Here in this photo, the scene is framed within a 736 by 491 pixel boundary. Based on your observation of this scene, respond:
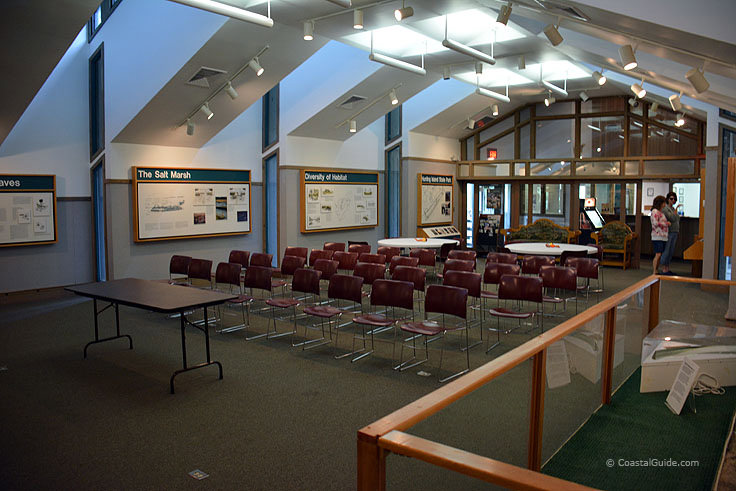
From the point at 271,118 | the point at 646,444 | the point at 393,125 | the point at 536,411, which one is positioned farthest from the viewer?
the point at 393,125

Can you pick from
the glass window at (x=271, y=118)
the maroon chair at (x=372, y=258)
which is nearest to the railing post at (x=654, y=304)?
the maroon chair at (x=372, y=258)

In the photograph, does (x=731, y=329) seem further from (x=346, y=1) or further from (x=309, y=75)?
(x=309, y=75)

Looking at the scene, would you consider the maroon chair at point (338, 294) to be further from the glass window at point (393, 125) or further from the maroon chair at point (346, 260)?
the glass window at point (393, 125)

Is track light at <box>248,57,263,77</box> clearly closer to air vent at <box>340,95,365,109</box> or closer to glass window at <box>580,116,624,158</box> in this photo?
air vent at <box>340,95,365,109</box>

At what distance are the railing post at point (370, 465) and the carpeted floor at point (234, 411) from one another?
34mm

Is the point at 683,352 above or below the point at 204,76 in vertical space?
below

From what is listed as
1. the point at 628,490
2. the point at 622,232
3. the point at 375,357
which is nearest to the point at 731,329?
the point at 628,490

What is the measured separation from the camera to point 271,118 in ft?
39.4

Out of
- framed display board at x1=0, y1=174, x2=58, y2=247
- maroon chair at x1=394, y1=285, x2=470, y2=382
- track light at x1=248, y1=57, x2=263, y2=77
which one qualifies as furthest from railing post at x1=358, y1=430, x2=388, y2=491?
framed display board at x1=0, y1=174, x2=58, y2=247

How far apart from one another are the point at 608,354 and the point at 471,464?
3326 millimetres

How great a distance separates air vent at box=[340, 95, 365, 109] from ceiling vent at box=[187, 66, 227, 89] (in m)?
3.04

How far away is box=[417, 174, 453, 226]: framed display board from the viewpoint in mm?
14406

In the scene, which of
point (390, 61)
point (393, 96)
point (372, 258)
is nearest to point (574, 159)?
point (393, 96)

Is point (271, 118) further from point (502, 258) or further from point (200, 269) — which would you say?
point (502, 258)
